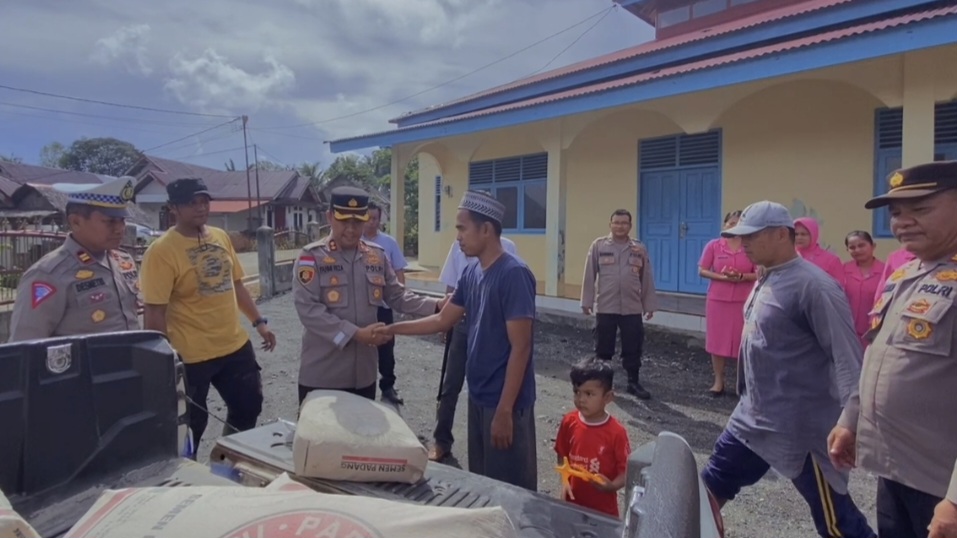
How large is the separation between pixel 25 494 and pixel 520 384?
181 centimetres

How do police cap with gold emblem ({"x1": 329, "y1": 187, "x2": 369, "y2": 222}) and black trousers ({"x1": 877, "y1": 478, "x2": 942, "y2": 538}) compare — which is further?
police cap with gold emblem ({"x1": 329, "y1": 187, "x2": 369, "y2": 222})

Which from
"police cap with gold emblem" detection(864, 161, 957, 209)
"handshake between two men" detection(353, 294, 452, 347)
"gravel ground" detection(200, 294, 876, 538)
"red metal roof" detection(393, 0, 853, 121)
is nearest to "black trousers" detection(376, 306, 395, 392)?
"gravel ground" detection(200, 294, 876, 538)

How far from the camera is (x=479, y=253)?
291 cm

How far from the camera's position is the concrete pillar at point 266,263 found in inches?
489

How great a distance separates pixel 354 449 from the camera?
6.66ft

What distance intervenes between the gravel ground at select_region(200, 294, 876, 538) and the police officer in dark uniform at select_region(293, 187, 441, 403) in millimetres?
1488

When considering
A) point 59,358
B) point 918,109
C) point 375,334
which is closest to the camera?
point 59,358

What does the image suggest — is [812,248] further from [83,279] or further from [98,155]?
[98,155]

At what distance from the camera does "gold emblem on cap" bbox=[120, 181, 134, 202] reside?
310 centimetres

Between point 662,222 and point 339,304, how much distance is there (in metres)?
7.30

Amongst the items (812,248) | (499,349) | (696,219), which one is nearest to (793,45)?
(812,248)

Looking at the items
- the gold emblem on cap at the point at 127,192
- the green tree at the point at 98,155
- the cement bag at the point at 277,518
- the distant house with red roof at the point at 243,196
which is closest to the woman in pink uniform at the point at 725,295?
the gold emblem on cap at the point at 127,192

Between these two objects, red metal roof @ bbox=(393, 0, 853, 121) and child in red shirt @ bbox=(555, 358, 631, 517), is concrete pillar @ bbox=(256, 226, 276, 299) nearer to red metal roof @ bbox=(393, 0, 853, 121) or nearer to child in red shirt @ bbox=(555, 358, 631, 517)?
red metal roof @ bbox=(393, 0, 853, 121)

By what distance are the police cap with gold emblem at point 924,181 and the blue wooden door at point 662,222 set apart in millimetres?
7324
